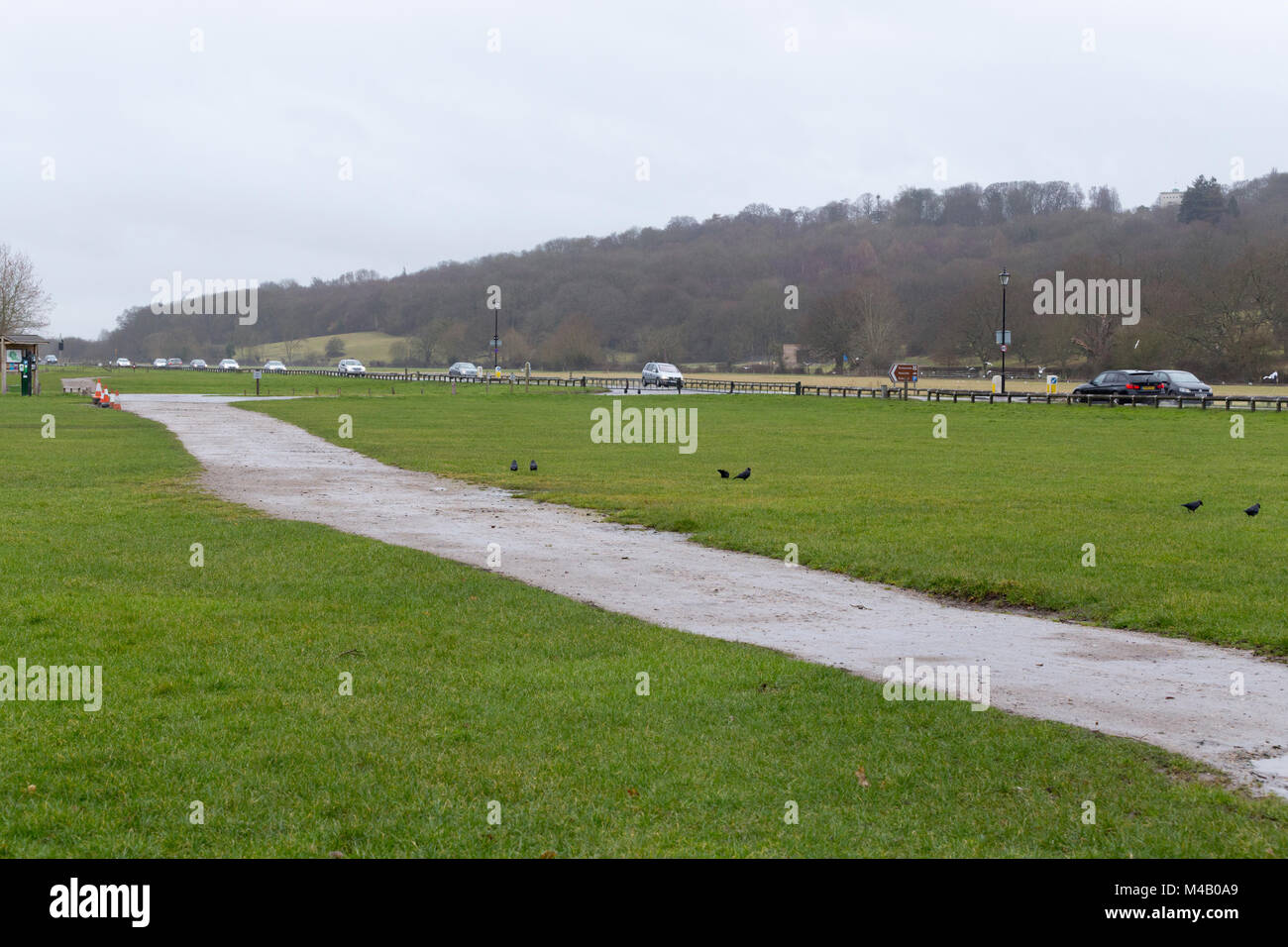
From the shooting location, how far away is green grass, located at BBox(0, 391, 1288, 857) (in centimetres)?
588

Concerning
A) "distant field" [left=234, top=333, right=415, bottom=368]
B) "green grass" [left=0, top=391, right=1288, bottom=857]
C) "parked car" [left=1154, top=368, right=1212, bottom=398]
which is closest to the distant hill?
"distant field" [left=234, top=333, right=415, bottom=368]

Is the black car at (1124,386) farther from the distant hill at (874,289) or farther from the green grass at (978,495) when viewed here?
the distant hill at (874,289)

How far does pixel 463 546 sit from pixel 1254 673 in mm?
9902

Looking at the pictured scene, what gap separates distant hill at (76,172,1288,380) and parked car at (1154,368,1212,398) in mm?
33623

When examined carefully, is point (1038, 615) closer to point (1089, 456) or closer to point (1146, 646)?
point (1146, 646)

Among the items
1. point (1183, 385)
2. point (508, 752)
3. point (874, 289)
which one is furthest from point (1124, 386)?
point (874, 289)

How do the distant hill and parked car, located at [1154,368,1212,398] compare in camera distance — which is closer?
parked car, located at [1154,368,1212,398]

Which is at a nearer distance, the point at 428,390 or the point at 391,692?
the point at 391,692

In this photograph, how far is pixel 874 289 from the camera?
131m

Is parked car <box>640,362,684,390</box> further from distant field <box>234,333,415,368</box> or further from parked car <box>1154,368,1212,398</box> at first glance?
distant field <box>234,333,415,368</box>

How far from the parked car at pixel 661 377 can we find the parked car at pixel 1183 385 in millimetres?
34330

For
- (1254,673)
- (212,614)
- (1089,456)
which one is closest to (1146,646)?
(1254,673)

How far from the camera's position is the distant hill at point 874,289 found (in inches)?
3770
